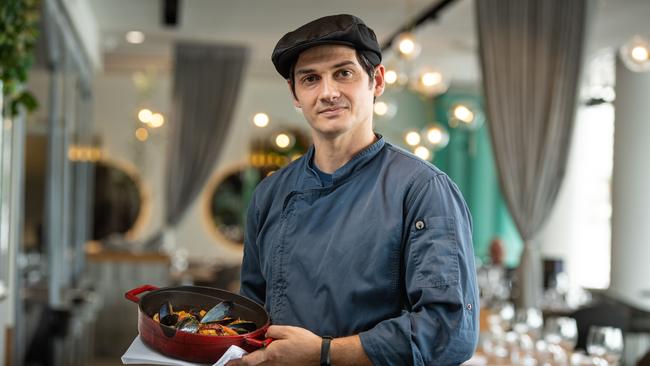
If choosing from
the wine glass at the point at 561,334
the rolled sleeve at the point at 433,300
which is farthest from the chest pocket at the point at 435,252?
the wine glass at the point at 561,334

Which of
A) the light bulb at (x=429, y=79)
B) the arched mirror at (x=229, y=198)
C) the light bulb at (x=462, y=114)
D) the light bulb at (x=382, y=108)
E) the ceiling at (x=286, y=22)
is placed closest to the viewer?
the light bulb at (x=429, y=79)

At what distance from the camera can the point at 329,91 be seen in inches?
65.1

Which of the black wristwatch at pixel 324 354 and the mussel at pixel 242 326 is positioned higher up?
the mussel at pixel 242 326

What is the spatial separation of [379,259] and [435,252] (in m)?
0.12

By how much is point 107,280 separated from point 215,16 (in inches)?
120

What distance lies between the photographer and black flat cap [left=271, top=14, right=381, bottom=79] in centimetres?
165

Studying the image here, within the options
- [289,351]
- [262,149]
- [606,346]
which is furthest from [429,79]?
[262,149]

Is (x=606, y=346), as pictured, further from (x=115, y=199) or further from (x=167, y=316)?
(x=115, y=199)

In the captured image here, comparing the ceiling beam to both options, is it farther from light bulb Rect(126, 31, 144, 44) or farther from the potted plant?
the potted plant

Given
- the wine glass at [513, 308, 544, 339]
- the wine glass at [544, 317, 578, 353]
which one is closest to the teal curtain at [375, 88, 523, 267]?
the wine glass at [513, 308, 544, 339]

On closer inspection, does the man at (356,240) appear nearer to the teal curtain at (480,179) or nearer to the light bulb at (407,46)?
the light bulb at (407,46)

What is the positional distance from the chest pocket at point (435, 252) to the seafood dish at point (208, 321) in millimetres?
358

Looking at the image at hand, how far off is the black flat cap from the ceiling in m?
5.55

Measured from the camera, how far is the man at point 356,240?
1564 millimetres
